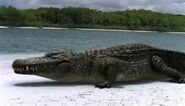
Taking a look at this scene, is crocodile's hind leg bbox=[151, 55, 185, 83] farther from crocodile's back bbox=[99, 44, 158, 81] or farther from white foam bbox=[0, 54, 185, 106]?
white foam bbox=[0, 54, 185, 106]

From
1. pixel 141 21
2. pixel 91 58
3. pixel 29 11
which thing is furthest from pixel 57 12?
pixel 91 58

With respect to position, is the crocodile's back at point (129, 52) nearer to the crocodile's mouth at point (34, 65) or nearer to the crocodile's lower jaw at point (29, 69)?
the crocodile's mouth at point (34, 65)

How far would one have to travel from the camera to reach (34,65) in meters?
8.16

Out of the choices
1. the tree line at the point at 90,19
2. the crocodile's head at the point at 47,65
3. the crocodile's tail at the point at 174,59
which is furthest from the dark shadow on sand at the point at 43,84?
the tree line at the point at 90,19

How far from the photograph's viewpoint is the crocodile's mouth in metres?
8.09

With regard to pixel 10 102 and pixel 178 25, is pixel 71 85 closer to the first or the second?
pixel 10 102

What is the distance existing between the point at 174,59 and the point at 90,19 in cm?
10468

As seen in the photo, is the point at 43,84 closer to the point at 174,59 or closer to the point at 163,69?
the point at 163,69

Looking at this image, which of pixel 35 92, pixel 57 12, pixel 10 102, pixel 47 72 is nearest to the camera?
pixel 10 102

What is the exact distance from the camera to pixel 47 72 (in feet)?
27.4

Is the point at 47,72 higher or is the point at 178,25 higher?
the point at 47,72

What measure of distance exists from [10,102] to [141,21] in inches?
4296

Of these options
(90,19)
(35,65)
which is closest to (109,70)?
(35,65)

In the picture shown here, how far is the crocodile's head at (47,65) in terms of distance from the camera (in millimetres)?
8109
